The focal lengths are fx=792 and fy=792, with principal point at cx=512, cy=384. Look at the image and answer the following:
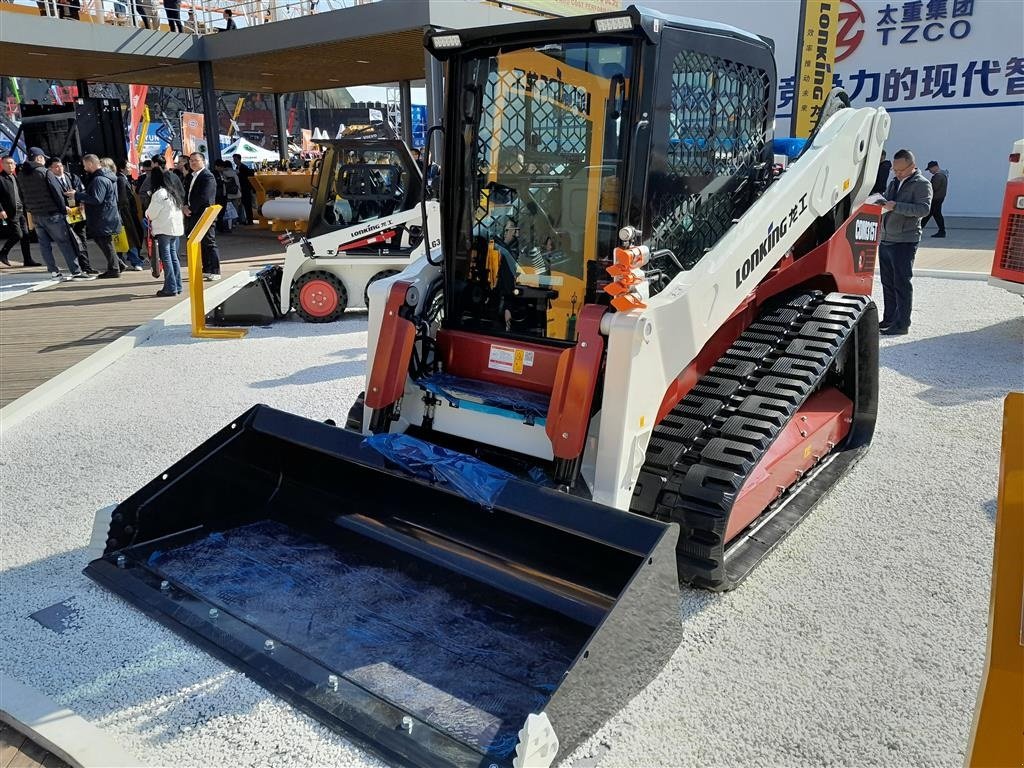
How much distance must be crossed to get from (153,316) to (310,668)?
7621 mm

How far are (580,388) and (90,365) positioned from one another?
18.8 ft

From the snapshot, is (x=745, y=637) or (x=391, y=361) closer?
(x=745, y=637)

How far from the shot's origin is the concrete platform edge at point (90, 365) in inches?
236

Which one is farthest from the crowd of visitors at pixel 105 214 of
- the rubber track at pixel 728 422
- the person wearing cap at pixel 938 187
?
the person wearing cap at pixel 938 187

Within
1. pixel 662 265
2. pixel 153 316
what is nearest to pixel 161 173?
pixel 153 316

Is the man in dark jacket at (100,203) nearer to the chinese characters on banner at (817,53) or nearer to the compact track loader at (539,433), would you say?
the compact track loader at (539,433)

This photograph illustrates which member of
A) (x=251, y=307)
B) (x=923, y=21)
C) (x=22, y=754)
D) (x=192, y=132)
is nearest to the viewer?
(x=22, y=754)

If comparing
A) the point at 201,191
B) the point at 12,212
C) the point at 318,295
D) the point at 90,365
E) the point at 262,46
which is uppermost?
the point at 262,46

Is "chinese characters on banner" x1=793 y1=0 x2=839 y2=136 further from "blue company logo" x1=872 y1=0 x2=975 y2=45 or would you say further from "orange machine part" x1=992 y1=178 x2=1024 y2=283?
"blue company logo" x1=872 y1=0 x2=975 y2=45

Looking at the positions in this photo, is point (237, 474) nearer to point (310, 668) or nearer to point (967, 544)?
point (310, 668)

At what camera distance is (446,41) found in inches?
146

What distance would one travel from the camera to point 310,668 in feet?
9.24

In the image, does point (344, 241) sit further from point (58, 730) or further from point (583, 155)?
point (58, 730)

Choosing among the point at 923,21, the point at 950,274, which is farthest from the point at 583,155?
the point at 923,21
